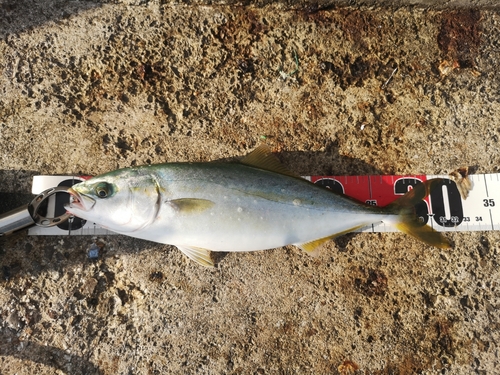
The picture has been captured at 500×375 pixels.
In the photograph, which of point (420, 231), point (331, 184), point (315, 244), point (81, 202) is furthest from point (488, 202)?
point (81, 202)

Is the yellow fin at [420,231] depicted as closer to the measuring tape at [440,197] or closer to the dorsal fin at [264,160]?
the measuring tape at [440,197]

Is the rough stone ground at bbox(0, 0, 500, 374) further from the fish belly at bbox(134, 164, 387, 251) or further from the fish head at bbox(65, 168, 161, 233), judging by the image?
the fish head at bbox(65, 168, 161, 233)

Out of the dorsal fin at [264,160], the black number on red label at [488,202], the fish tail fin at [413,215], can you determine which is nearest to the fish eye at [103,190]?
the dorsal fin at [264,160]

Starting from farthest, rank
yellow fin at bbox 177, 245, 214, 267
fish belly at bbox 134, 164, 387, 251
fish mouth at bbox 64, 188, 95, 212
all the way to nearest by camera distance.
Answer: yellow fin at bbox 177, 245, 214, 267
fish belly at bbox 134, 164, 387, 251
fish mouth at bbox 64, 188, 95, 212

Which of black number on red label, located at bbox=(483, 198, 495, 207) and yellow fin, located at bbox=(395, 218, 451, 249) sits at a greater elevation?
black number on red label, located at bbox=(483, 198, 495, 207)

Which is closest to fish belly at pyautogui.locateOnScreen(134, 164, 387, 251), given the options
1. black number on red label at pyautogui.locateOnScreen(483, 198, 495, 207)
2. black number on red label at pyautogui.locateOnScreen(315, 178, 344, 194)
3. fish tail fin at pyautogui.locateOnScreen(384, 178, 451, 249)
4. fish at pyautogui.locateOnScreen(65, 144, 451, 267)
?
fish at pyautogui.locateOnScreen(65, 144, 451, 267)

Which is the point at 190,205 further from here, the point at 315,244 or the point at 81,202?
the point at 315,244
